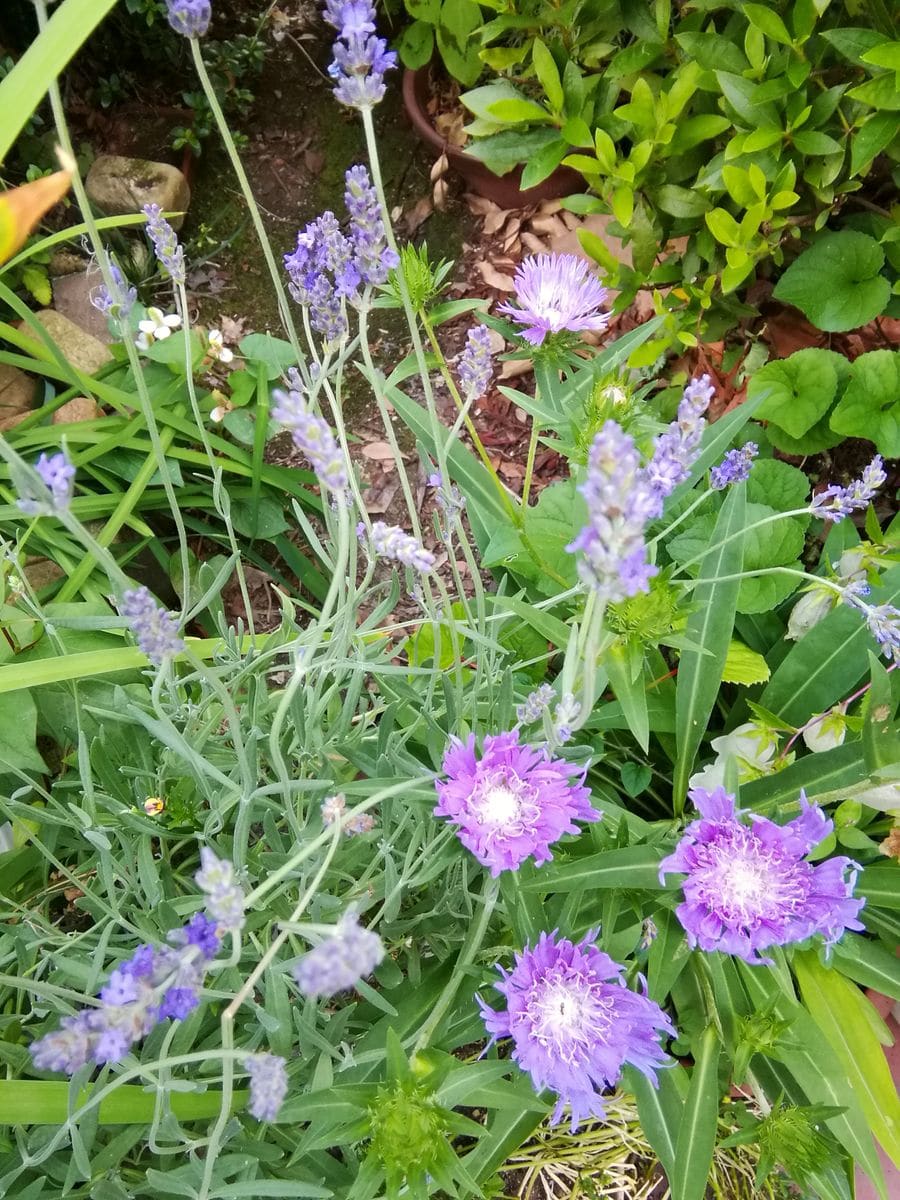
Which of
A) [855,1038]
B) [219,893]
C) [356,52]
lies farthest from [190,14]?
[855,1038]

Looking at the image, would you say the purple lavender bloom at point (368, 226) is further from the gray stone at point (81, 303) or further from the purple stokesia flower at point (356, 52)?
the gray stone at point (81, 303)

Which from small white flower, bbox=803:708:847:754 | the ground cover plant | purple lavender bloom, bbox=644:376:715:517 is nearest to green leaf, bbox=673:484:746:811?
the ground cover plant

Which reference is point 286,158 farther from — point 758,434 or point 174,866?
point 174,866

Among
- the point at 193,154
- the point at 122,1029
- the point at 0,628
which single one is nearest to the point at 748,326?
the point at 193,154

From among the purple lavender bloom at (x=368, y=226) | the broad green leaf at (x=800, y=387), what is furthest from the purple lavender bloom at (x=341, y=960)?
the broad green leaf at (x=800, y=387)

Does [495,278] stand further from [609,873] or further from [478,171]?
[609,873]

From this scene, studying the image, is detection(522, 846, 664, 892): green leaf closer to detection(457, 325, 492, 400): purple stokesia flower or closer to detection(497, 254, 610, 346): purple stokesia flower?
detection(457, 325, 492, 400): purple stokesia flower
